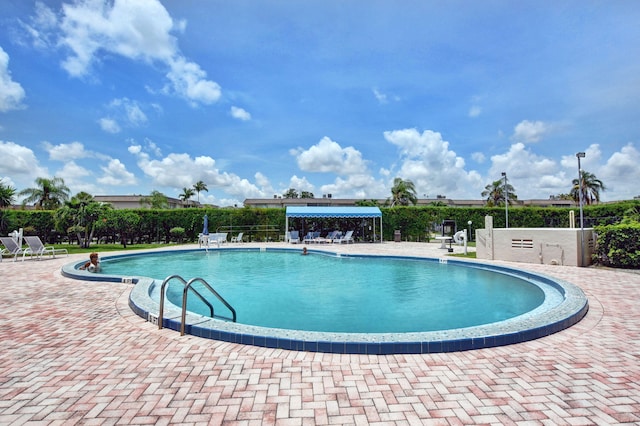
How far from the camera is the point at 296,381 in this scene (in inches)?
138

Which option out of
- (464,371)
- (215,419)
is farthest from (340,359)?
(215,419)

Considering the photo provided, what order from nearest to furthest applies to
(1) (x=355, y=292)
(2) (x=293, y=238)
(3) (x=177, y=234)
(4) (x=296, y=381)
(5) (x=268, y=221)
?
(4) (x=296, y=381)
(1) (x=355, y=292)
(2) (x=293, y=238)
(3) (x=177, y=234)
(5) (x=268, y=221)

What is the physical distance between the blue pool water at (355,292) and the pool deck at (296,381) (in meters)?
2.51

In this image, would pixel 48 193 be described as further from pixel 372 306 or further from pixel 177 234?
pixel 372 306

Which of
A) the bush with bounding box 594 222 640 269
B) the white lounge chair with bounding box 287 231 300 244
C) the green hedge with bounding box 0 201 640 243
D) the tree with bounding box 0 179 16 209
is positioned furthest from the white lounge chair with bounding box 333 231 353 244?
the tree with bounding box 0 179 16 209

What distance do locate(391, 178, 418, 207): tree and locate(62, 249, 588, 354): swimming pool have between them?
3185 cm

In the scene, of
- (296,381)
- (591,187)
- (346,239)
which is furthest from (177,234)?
(591,187)

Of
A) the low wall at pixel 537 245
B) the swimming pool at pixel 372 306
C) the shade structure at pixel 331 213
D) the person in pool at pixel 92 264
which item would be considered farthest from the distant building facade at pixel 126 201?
the low wall at pixel 537 245

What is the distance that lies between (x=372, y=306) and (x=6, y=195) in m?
43.3

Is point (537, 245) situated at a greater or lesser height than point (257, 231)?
lesser

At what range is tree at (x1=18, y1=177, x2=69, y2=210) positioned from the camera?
40.5 m

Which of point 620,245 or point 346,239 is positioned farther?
point 346,239

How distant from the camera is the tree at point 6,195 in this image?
33.9 meters

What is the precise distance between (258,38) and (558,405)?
15.1m
